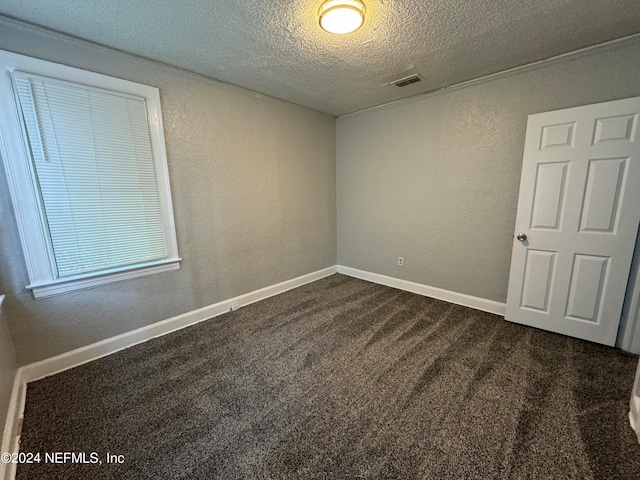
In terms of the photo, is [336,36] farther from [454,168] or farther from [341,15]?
[454,168]

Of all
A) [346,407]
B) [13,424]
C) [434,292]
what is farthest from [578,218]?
[13,424]

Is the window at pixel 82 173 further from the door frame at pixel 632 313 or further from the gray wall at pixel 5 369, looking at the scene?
the door frame at pixel 632 313

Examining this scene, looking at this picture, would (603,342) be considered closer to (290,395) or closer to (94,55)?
(290,395)

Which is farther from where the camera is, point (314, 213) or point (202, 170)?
point (314, 213)

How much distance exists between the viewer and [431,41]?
195 cm

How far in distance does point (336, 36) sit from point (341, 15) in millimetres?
360

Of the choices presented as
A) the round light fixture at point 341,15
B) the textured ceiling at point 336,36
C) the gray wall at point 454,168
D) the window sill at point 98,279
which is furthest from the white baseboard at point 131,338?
the round light fixture at point 341,15

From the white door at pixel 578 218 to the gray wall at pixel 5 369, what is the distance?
3.80 m

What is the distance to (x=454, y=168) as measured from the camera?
9.43ft

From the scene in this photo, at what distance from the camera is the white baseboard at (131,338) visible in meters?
1.90

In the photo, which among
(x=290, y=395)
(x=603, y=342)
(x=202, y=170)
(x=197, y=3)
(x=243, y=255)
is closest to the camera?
(x=197, y=3)

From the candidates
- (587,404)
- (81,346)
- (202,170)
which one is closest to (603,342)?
(587,404)

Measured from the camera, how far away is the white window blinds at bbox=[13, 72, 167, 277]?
1787 millimetres

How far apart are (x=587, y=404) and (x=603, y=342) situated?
94 centimetres
